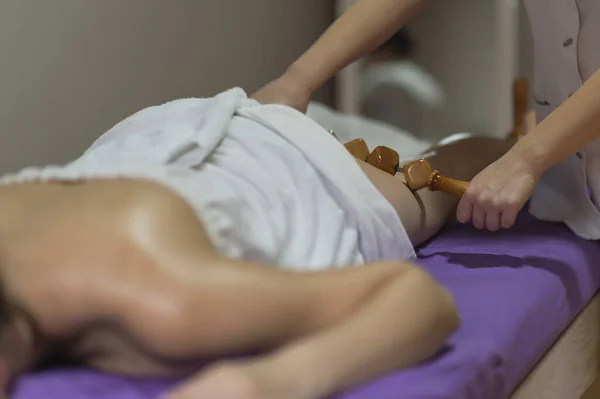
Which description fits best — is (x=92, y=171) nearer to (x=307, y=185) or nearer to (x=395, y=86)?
(x=307, y=185)

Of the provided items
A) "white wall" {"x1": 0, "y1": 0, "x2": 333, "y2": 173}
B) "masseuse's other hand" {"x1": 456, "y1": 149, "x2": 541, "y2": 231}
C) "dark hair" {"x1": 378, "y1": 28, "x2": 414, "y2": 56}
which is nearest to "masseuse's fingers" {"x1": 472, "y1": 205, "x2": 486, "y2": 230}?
"masseuse's other hand" {"x1": 456, "y1": 149, "x2": 541, "y2": 231}

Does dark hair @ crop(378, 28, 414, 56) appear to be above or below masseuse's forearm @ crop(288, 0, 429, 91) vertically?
below

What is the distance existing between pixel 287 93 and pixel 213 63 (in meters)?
0.61

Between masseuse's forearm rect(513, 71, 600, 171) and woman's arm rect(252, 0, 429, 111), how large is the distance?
0.35 metres

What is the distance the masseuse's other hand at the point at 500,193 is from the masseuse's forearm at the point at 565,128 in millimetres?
19

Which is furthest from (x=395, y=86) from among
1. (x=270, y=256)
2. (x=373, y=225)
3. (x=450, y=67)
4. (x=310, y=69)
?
(x=270, y=256)

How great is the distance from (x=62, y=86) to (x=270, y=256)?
0.81 metres

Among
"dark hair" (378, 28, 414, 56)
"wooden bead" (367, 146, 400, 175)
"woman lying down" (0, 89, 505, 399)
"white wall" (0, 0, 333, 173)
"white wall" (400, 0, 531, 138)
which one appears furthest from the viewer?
"dark hair" (378, 28, 414, 56)

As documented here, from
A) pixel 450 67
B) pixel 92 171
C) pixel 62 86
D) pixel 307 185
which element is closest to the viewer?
pixel 92 171

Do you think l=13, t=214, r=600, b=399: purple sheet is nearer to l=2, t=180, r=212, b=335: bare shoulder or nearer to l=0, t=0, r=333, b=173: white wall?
l=2, t=180, r=212, b=335: bare shoulder

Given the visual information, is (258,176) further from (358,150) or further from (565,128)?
(565,128)

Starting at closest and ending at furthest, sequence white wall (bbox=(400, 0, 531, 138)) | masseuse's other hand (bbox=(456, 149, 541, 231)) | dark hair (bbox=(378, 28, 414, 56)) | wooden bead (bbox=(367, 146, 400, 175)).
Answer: masseuse's other hand (bbox=(456, 149, 541, 231)) < wooden bead (bbox=(367, 146, 400, 175)) < white wall (bbox=(400, 0, 531, 138)) < dark hair (bbox=(378, 28, 414, 56))

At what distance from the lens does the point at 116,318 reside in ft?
1.96

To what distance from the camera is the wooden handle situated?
97 cm
